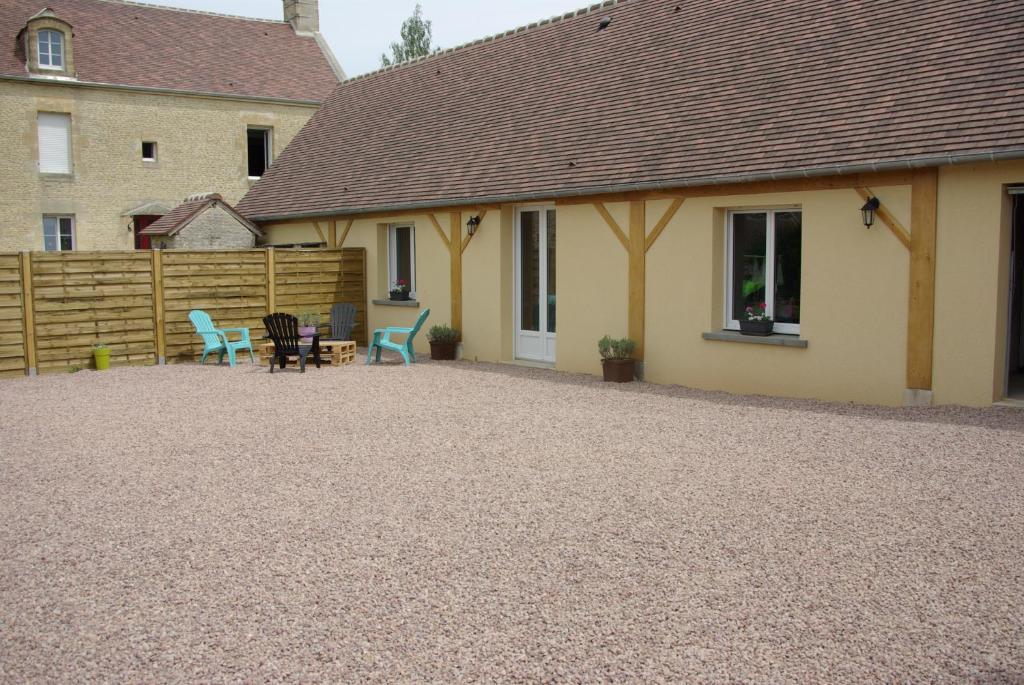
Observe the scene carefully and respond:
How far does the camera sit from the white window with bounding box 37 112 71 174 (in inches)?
994

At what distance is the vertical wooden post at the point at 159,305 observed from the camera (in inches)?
574

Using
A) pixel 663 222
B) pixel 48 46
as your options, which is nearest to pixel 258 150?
pixel 48 46

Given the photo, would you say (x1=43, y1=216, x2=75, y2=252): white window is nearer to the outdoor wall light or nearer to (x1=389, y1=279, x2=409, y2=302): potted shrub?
(x1=389, y1=279, x2=409, y2=302): potted shrub

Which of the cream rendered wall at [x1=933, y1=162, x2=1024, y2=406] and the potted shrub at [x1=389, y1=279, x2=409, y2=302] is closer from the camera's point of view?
the cream rendered wall at [x1=933, y1=162, x2=1024, y2=406]

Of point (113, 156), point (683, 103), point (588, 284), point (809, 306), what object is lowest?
point (809, 306)

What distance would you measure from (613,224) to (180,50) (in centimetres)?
2040

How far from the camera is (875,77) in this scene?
10.5 metres

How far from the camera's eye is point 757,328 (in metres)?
10.8

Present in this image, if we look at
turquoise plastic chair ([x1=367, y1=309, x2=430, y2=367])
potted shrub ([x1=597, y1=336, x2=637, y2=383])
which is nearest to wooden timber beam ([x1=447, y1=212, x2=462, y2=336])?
turquoise plastic chair ([x1=367, y1=309, x2=430, y2=367])

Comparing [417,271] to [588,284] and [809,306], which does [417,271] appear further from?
[809,306]

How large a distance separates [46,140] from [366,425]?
20326 millimetres

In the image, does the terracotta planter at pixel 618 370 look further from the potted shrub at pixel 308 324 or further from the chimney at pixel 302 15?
the chimney at pixel 302 15

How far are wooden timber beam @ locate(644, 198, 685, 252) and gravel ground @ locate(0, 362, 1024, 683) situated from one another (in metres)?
2.98

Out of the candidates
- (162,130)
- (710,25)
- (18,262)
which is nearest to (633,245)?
(710,25)
